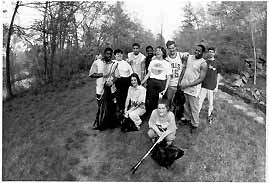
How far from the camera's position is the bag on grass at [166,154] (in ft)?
9.77

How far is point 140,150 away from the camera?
3.42 metres

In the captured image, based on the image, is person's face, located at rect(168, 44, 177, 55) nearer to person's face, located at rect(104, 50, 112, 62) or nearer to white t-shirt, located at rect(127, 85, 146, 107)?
white t-shirt, located at rect(127, 85, 146, 107)

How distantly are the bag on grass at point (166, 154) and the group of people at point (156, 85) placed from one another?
86 mm

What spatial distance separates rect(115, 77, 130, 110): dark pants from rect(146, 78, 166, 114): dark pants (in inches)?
14.0

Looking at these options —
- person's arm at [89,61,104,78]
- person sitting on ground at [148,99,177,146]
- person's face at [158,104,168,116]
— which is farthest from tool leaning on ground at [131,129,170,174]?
person's arm at [89,61,104,78]

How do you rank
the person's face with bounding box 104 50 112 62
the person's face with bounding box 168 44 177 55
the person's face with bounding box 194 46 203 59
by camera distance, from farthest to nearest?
the person's face with bounding box 104 50 112 62 < the person's face with bounding box 168 44 177 55 < the person's face with bounding box 194 46 203 59

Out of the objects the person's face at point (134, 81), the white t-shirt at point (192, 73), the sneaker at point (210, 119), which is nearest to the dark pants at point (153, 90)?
the person's face at point (134, 81)

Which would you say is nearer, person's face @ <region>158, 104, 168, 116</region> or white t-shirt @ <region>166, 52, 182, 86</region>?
person's face @ <region>158, 104, 168, 116</region>

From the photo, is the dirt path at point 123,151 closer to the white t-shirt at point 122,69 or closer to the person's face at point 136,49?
the white t-shirt at point 122,69

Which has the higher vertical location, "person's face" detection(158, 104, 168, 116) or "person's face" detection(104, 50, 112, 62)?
"person's face" detection(104, 50, 112, 62)

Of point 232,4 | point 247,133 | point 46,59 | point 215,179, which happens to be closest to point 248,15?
point 232,4

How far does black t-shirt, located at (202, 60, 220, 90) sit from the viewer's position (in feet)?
11.1

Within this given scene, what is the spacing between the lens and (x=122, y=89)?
3652 mm

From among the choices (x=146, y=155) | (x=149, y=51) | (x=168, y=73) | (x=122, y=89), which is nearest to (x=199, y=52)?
(x=168, y=73)
